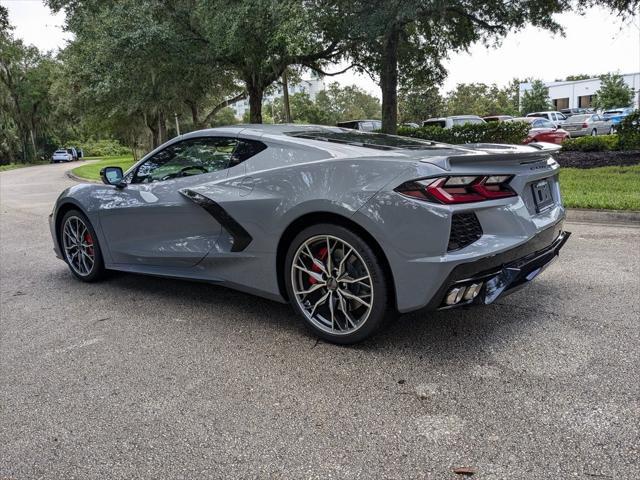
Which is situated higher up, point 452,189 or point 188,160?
point 188,160

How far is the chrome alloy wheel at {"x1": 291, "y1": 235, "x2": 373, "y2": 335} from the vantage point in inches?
131

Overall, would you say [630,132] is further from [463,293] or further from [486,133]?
[463,293]

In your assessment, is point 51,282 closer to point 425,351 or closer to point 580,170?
point 425,351

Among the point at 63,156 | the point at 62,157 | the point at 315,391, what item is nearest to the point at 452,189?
the point at 315,391

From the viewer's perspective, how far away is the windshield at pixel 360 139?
3777 mm

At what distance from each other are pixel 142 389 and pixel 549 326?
2737 millimetres

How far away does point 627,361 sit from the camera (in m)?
3.11

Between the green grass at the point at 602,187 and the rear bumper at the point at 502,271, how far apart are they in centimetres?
505

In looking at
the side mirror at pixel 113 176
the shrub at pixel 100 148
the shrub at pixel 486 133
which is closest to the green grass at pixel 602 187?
the side mirror at pixel 113 176

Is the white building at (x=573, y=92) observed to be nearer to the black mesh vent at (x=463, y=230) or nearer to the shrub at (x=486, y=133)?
the shrub at (x=486, y=133)

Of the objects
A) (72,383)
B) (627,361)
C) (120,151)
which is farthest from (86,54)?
(120,151)

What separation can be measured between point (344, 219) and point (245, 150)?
109cm

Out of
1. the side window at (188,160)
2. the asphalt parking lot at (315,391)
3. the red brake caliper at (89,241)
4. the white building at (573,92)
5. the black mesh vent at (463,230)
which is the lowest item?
the asphalt parking lot at (315,391)

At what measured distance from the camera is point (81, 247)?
17.3 feet
